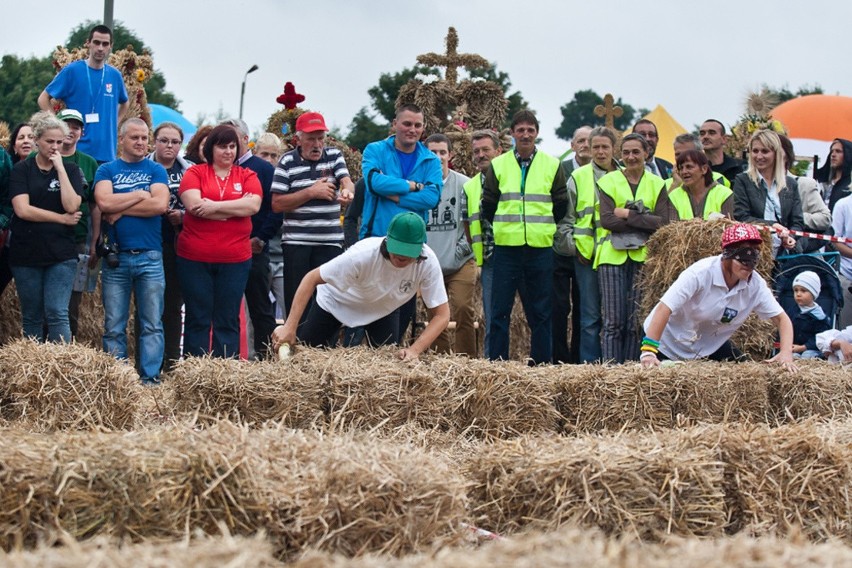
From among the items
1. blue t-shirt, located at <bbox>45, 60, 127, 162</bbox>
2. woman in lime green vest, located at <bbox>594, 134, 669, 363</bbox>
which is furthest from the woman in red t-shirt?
woman in lime green vest, located at <bbox>594, 134, 669, 363</bbox>

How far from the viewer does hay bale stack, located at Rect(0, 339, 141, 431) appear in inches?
289

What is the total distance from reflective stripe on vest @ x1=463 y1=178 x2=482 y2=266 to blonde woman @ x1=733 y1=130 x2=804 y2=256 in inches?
94.3

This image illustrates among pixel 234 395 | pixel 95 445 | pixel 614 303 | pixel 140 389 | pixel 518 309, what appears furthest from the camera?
pixel 518 309

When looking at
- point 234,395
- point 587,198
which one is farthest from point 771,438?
point 587,198

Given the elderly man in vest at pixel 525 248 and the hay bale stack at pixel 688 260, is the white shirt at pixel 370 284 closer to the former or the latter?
the elderly man in vest at pixel 525 248

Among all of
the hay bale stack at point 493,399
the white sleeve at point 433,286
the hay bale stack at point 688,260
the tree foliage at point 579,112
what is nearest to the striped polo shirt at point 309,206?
the white sleeve at point 433,286

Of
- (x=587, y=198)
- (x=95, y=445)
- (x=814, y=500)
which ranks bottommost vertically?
(x=814, y=500)

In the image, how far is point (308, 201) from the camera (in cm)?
1073

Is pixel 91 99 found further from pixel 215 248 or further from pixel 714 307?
pixel 714 307

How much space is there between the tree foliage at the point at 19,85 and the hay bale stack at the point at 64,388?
118ft

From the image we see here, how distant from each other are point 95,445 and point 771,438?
10.4ft

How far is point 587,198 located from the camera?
11.5 m

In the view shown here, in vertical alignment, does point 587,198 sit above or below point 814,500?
above

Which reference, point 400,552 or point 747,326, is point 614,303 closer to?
point 747,326
